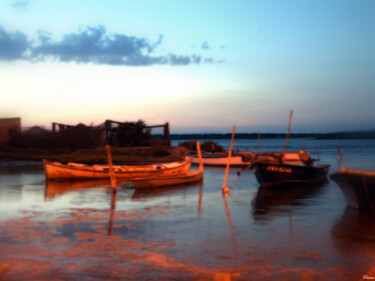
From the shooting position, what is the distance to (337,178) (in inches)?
528

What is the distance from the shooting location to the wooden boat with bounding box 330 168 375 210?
12766 mm

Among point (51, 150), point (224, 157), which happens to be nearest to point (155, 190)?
point (224, 157)

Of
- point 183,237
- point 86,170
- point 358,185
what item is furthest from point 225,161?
point 183,237

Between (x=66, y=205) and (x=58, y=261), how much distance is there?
24.1 feet

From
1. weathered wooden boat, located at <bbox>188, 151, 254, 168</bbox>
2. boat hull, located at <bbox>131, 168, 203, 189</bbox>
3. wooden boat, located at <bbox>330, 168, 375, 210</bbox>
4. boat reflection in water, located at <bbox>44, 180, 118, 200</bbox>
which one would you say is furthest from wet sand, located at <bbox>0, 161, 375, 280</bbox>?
weathered wooden boat, located at <bbox>188, 151, 254, 168</bbox>

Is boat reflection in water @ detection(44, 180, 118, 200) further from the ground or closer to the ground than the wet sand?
closer to the ground

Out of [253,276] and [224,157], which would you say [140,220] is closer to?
[253,276]

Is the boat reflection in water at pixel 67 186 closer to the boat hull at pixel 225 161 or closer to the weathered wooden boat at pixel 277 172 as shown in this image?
the weathered wooden boat at pixel 277 172

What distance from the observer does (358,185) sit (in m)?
13.0

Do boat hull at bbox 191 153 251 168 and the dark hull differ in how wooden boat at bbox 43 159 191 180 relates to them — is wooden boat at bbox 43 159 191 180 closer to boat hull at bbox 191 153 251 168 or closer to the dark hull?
the dark hull

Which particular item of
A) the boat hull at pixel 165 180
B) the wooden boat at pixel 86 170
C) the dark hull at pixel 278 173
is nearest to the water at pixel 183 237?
the boat hull at pixel 165 180

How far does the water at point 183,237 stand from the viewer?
761 cm

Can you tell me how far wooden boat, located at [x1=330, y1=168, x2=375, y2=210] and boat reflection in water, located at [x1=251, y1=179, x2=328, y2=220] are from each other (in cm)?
188

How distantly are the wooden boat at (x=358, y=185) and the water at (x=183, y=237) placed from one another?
0.39m
